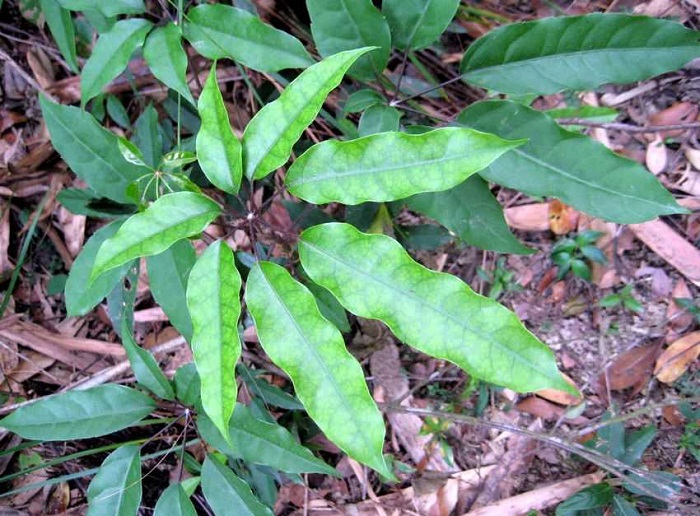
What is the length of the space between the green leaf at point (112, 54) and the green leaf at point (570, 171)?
0.85 m

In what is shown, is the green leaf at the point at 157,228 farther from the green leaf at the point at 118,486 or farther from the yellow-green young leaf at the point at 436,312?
the green leaf at the point at 118,486

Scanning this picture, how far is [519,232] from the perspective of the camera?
6.61 feet

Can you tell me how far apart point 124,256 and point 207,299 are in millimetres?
160

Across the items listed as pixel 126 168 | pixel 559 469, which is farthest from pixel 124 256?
pixel 559 469

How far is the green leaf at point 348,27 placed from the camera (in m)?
1.25

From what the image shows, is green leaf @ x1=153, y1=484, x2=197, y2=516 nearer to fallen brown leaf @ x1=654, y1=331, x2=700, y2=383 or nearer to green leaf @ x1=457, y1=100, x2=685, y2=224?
green leaf @ x1=457, y1=100, x2=685, y2=224

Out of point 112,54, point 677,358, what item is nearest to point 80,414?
point 112,54

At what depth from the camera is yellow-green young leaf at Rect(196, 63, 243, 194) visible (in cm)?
103

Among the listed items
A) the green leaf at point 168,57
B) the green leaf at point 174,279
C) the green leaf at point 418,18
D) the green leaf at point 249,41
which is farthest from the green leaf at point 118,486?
the green leaf at point 418,18

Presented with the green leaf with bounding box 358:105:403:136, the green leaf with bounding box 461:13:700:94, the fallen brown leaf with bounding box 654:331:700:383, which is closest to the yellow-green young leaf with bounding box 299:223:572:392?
the green leaf with bounding box 358:105:403:136

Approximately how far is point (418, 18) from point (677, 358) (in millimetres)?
1381

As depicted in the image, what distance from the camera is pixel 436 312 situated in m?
0.95

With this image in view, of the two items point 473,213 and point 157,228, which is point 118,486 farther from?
point 473,213

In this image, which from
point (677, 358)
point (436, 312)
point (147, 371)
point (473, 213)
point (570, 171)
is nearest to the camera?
point (436, 312)
